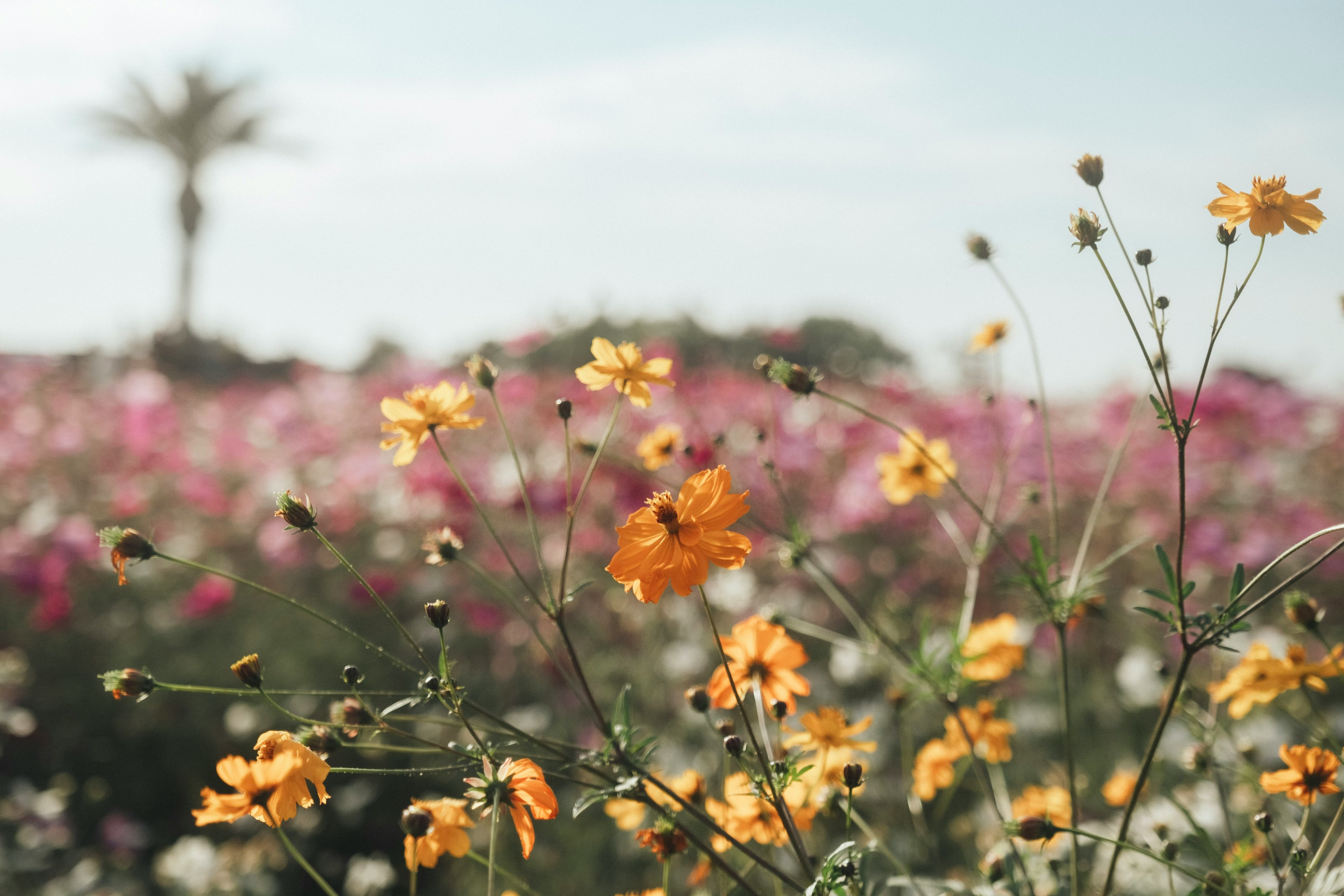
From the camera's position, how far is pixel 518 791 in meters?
0.73

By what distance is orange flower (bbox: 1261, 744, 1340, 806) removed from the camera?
2.84 ft

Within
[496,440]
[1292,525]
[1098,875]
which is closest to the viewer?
[1098,875]

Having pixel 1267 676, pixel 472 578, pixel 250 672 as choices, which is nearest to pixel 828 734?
pixel 1267 676

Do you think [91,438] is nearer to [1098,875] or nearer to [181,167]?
[1098,875]

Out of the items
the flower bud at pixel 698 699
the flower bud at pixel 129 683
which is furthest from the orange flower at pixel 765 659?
the flower bud at pixel 129 683

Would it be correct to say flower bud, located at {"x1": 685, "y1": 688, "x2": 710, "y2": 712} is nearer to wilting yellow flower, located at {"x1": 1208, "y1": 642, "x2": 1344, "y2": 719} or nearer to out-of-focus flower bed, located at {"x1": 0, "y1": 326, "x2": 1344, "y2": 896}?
out-of-focus flower bed, located at {"x1": 0, "y1": 326, "x2": 1344, "y2": 896}

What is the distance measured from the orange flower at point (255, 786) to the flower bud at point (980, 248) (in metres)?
1.01

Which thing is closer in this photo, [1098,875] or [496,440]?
[1098,875]

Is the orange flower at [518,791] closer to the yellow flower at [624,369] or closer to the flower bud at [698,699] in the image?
the flower bud at [698,699]

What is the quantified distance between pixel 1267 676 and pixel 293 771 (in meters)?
1.05

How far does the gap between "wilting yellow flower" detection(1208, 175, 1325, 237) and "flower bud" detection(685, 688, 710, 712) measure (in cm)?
68

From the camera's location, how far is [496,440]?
168 inches

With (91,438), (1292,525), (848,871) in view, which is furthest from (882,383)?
(848,871)

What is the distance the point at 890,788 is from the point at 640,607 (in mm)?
1140
